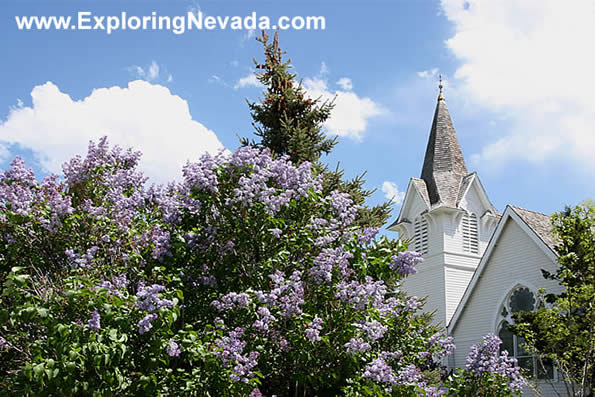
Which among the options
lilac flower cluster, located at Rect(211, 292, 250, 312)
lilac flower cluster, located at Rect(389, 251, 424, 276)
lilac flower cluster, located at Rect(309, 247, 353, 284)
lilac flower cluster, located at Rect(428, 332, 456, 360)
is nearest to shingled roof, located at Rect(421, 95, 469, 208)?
lilac flower cluster, located at Rect(428, 332, 456, 360)

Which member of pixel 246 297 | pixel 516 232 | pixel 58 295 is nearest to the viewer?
pixel 58 295

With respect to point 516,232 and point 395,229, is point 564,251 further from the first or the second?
point 395,229

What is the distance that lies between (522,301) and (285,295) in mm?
12892

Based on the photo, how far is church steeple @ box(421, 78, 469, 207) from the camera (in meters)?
26.5

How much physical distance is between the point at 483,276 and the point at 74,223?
14662 mm

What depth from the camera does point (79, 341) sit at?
195 inches

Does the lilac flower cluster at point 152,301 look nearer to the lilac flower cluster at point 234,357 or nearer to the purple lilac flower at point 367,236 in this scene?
the lilac flower cluster at point 234,357

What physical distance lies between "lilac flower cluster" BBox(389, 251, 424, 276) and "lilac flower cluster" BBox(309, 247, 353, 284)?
0.72 metres

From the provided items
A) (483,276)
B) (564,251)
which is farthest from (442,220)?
(564,251)

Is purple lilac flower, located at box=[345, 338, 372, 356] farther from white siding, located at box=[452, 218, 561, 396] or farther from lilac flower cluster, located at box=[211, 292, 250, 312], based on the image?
white siding, located at box=[452, 218, 561, 396]

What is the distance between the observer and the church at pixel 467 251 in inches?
661

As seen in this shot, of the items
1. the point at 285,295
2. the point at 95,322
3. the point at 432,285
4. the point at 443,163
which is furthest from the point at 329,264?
the point at 443,163

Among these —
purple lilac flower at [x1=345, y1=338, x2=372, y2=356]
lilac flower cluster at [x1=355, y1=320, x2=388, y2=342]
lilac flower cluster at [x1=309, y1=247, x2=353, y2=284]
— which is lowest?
purple lilac flower at [x1=345, y1=338, x2=372, y2=356]

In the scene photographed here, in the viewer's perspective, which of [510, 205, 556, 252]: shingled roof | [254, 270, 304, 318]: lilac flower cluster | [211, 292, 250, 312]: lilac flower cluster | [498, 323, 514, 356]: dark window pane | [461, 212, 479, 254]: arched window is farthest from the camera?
[461, 212, 479, 254]: arched window
